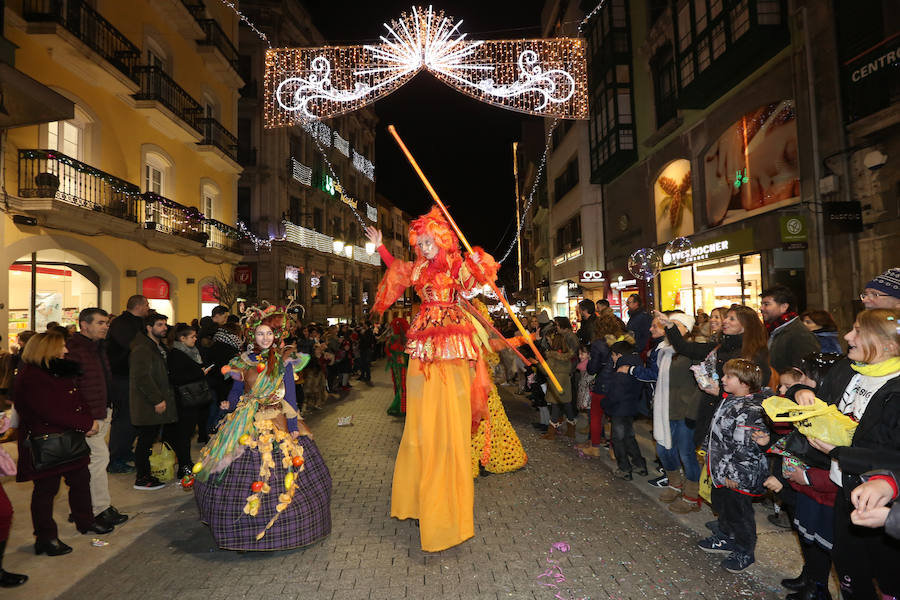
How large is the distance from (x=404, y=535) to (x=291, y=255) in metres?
24.3

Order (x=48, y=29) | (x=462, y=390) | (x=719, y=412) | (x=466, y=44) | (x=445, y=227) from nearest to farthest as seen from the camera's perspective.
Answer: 1. (x=719, y=412)
2. (x=462, y=390)
3. (x=445, y=227)
4. (x=466, y=44)
5. (x=48, y=29)

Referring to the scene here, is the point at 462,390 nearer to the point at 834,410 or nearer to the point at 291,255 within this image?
the point at 834,410

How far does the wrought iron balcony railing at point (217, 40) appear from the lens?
16.4 metres

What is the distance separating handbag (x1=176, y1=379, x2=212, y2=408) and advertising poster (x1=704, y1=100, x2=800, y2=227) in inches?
448

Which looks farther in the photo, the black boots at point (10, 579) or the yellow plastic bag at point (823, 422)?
the black boots at point (10, 579)

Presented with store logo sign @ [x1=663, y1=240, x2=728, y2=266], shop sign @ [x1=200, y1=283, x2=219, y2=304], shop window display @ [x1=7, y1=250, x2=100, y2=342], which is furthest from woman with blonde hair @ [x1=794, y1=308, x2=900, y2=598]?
shop sign @ [x1=200, y1=283, x2=219, y2=304]

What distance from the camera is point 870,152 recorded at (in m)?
8.57

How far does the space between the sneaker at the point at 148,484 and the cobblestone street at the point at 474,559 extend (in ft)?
2.17

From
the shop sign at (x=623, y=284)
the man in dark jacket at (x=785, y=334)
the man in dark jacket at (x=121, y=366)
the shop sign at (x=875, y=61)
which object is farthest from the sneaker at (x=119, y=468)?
the shop sign at (x=623, y=284)

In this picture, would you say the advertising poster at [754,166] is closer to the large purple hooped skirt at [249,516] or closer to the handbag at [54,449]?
the large purple hooped skirt at [249,516]

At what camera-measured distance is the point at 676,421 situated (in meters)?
5.03

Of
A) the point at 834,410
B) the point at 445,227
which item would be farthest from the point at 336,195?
the point at 834,410

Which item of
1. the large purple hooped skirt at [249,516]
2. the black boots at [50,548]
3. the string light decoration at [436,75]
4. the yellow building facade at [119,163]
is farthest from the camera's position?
the yellow building facade at [119,163]

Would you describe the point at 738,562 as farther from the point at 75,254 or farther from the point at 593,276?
the point at 593,276
